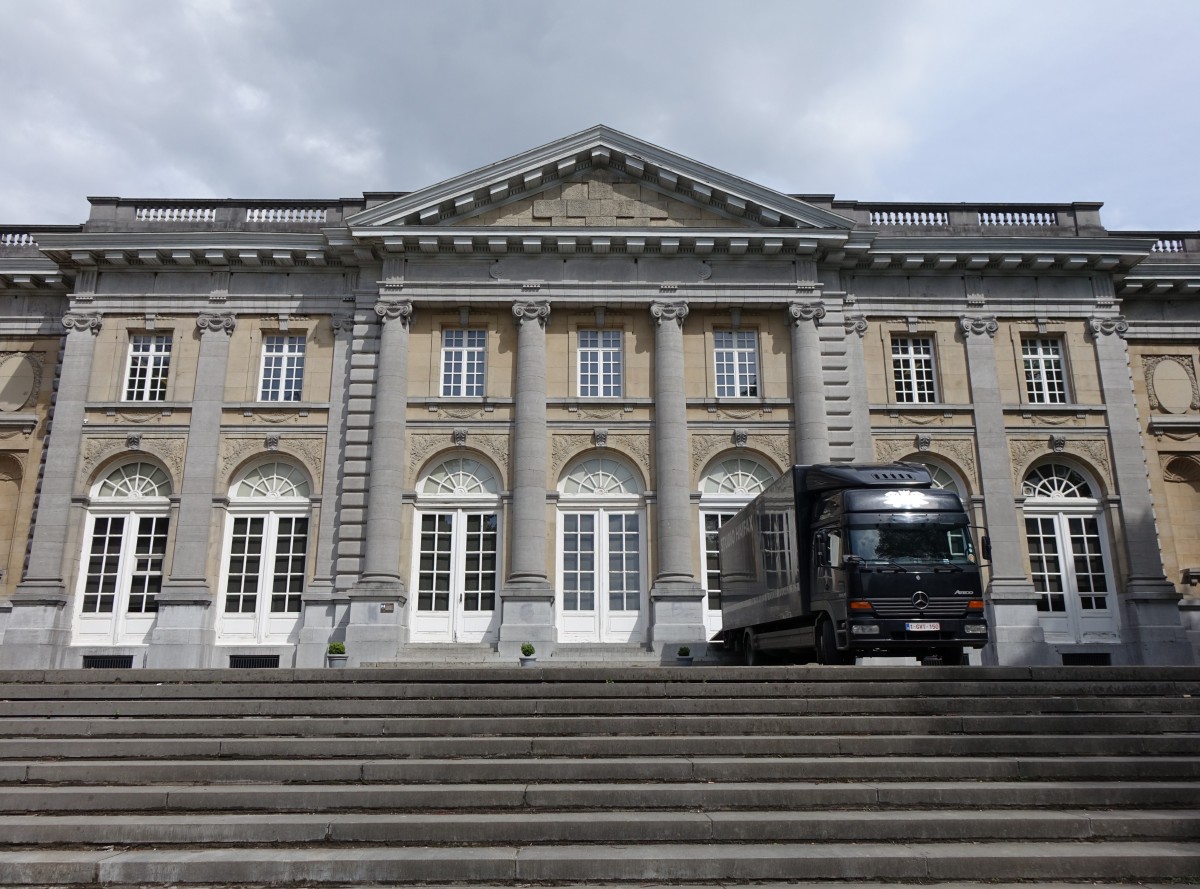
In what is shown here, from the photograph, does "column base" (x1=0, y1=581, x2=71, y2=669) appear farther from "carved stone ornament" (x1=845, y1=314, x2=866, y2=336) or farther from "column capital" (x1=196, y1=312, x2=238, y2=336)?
"carved stone ornament" (x1=845, y1=314, x2=866, y2=336)

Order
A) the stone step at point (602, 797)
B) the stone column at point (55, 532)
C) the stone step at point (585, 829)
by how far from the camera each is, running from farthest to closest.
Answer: the stone column at point (55, 532) → the stone step at point (602, 797) → the stone step at point (585, 829)

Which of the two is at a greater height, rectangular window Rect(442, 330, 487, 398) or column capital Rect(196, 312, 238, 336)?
column capital Rect(196, 312, 238, 336)

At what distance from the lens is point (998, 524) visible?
23891mm

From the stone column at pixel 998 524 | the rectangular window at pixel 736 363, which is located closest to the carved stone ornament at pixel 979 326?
the stone column at pixel 998 524

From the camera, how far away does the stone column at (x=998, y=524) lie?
22.7 meters

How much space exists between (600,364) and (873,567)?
41.4ft

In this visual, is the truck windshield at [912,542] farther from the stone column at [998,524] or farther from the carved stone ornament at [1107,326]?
the carved stone ornament at [1107,326]

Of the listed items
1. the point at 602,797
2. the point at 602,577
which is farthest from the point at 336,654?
the point at 602,797

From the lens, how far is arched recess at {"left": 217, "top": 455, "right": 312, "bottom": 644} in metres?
23.1

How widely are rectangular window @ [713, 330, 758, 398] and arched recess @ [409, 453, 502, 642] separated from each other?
690 cm

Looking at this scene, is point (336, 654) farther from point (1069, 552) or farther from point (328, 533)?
point (1069, 552)

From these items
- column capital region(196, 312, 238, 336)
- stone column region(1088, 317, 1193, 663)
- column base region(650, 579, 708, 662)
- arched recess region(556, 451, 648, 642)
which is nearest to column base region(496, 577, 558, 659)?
arched recess region(556, 451, 648, 642)

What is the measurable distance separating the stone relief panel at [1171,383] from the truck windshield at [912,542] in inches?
625

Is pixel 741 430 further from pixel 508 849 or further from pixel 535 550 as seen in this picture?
pixel 508 849
